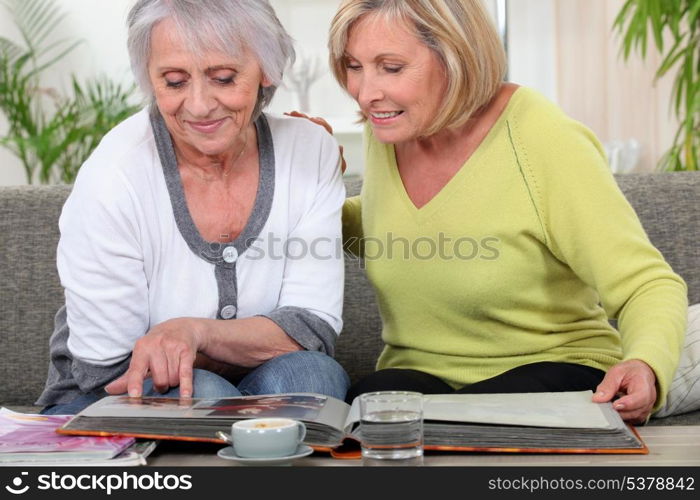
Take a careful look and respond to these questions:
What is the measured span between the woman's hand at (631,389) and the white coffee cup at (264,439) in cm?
43

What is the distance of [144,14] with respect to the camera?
1491 millimetres

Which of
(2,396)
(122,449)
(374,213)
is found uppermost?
(374,213)

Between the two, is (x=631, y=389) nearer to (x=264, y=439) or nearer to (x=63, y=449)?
(x=264, y=439)

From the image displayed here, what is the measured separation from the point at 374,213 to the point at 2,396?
944 millimetres

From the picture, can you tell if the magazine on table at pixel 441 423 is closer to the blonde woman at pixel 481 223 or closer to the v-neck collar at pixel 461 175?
the blonde woman at pixel 481 223

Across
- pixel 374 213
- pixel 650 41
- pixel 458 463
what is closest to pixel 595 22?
pixel 650 41

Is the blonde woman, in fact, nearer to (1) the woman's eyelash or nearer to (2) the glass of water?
(1) the woman's eyelash

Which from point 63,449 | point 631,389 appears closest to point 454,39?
point 631,389

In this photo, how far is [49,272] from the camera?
6.78 feet

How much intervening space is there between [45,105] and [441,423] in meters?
3.75

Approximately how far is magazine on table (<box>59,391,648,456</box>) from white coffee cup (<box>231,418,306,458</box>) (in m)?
0.06

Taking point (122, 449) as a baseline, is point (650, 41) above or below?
above

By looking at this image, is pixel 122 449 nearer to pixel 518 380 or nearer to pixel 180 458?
pixel 180 458

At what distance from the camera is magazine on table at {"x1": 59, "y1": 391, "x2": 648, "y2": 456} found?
107 centimetres
